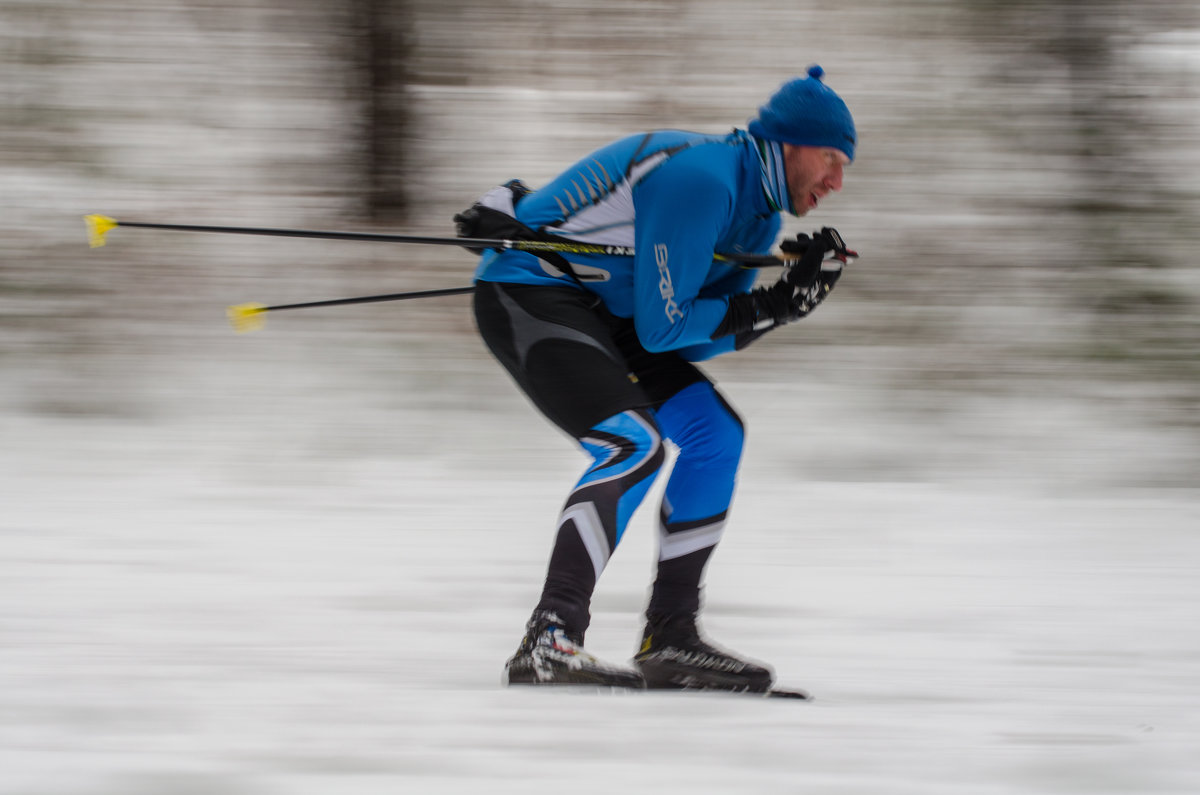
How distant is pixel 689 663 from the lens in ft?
9.20

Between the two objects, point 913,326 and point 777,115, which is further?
point 913,326

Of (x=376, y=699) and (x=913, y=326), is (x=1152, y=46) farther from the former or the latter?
(x=376, y=699)

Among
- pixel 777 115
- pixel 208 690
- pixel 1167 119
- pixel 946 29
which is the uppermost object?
pixel 946 29

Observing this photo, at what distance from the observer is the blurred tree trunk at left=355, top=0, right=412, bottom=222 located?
6699 mm

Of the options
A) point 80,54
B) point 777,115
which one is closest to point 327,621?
point 777,115

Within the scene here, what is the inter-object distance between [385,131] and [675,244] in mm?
4577

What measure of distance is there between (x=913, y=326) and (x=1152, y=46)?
1953 millimetres

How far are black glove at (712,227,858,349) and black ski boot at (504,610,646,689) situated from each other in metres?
0.72

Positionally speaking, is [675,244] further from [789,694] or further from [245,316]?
[245,316]

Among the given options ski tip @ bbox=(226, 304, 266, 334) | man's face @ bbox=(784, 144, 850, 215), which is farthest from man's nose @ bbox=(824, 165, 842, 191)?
ski tip @ bbox=(226, 304, 266, 334)

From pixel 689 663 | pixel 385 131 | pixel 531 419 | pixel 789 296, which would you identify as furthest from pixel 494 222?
pixel 385 131

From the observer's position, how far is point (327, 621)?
10.5 ft

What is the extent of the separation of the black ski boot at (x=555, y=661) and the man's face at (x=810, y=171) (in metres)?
Answer: 1.05

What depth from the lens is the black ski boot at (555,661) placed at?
8.57 ft
